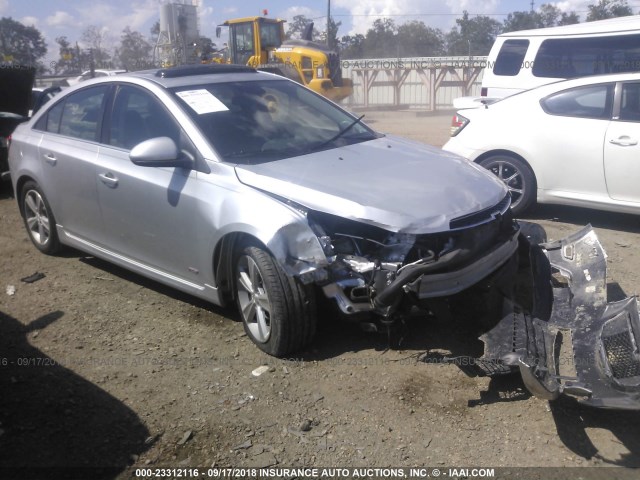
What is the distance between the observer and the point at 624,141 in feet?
18.2

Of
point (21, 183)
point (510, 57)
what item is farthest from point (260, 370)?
point (510, 57)

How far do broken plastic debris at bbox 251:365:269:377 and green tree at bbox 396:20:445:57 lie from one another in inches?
1385

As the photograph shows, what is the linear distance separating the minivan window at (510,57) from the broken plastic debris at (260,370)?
23.8ft

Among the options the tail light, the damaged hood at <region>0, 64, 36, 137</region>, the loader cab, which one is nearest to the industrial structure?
the loader cab

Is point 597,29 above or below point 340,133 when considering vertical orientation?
above

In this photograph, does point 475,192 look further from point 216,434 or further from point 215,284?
point 216,434

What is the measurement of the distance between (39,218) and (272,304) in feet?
10.3

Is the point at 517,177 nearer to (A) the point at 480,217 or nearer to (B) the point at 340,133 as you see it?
(B) the point at 340,133

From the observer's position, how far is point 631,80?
564 centimetres

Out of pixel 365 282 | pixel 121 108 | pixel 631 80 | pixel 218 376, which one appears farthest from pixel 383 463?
pixel 631 80

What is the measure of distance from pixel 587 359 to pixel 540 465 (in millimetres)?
751

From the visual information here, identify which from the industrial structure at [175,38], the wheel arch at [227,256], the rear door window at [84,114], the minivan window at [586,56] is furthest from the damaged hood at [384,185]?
the industrial structure at [175,38]

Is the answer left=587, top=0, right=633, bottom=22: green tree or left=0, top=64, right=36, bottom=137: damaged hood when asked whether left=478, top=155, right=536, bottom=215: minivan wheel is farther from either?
left=587, top=0, right=633, bottom=22: green tree

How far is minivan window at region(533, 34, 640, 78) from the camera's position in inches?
323
